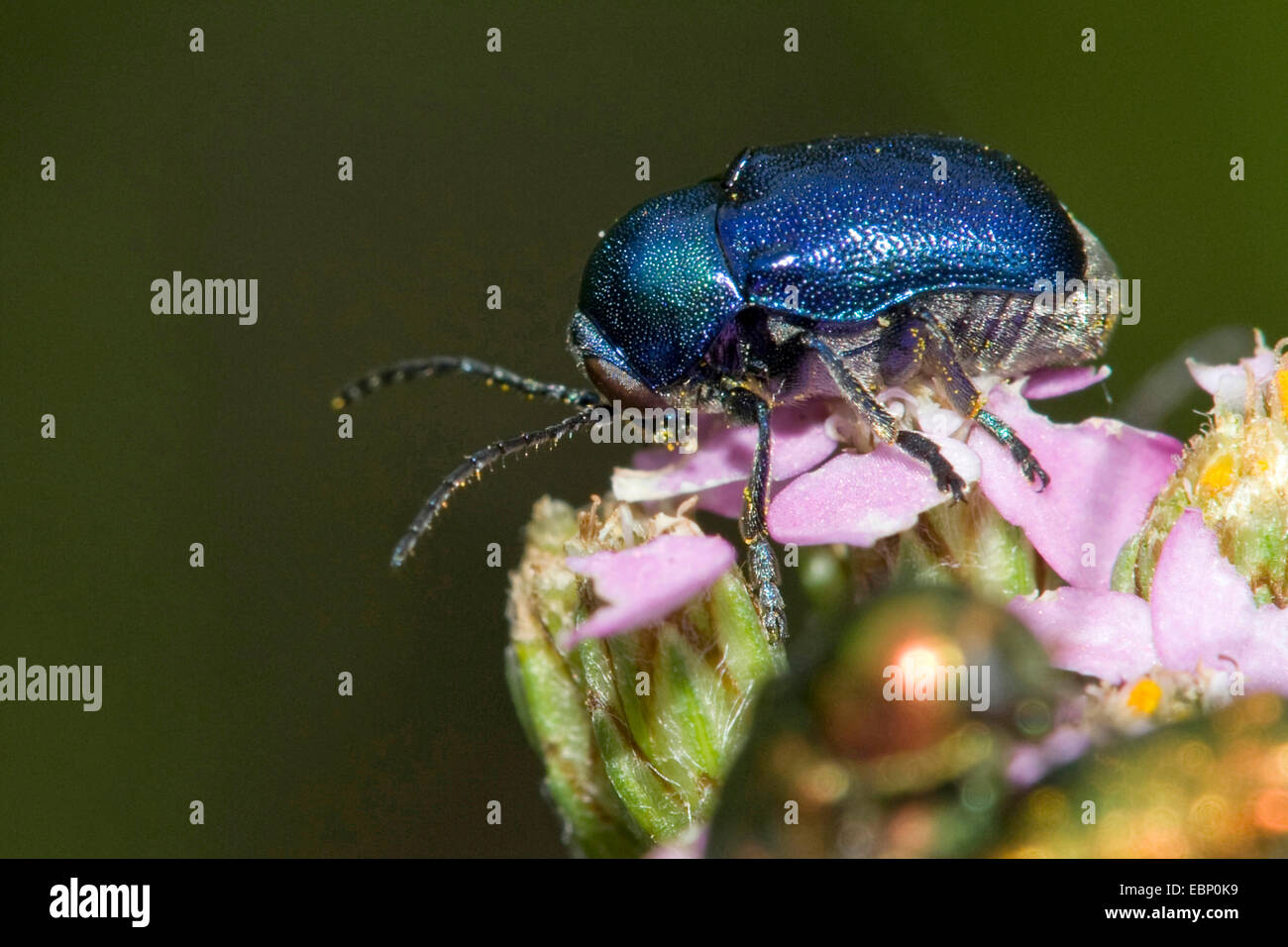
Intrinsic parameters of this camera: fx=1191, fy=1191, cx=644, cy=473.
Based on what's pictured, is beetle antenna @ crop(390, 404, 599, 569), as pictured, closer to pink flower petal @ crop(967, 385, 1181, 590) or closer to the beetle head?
the beetle head

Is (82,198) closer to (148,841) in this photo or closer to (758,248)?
(148,841)

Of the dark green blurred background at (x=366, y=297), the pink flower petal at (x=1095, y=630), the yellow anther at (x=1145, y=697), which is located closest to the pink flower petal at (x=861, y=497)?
the pink flower petal at (x=1095, y=630)

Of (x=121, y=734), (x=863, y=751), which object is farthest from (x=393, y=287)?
(x=863, y=751)

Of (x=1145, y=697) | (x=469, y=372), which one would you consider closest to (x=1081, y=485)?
(x=1145, y=697)

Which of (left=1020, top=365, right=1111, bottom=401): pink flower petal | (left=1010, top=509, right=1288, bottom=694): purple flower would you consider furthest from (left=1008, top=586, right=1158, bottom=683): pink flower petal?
(left=1020, top=365, right=1111, bottom=401): pink flower petal

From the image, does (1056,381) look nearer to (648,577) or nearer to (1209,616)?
(1209,616)
